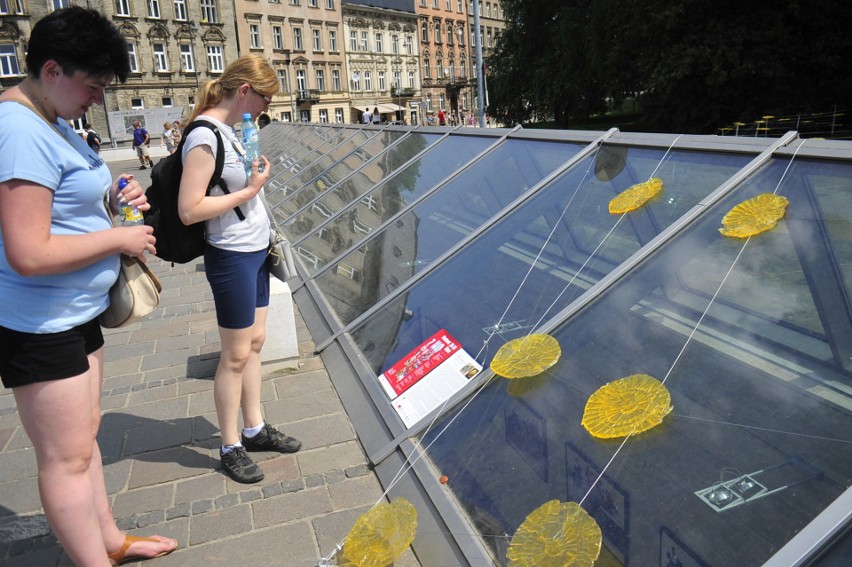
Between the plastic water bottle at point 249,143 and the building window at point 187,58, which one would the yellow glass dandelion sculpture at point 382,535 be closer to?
the plastic water bottle at point 249,143

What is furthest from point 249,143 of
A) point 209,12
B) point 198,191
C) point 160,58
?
point 209,12

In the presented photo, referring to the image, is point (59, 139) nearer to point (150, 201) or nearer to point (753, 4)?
point (150, 201)

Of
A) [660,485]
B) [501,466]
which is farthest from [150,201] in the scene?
[660,485]

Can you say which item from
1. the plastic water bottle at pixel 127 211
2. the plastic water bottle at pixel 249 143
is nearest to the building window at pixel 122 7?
the plastic water bottle at pixel 249 143

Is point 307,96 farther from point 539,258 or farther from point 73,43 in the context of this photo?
point 73,43

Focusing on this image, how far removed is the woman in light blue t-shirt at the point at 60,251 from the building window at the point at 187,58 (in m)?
54.7

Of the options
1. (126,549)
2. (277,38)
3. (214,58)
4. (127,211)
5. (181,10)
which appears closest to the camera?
(127,211)

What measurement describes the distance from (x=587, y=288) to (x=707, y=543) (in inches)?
47.9

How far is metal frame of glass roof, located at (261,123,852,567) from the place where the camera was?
200 centimetres

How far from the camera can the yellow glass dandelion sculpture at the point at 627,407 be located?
2.01m

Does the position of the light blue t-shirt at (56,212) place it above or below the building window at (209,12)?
below

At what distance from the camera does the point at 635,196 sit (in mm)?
3043

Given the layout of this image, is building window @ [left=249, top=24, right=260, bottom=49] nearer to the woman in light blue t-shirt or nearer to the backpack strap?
the backpack strap

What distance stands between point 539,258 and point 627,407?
127 cm
